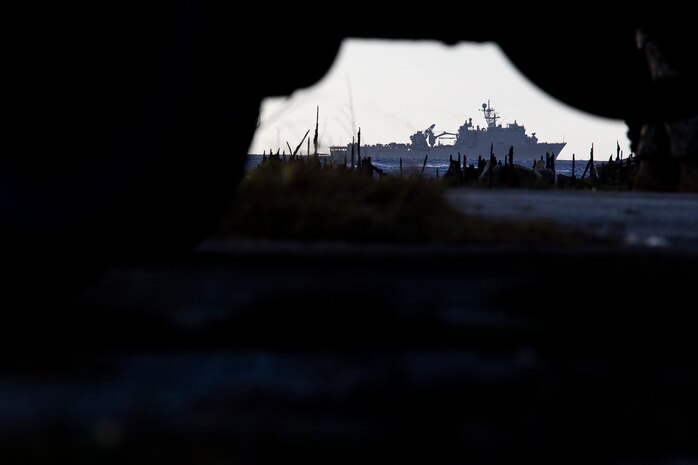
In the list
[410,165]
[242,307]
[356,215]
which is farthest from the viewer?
[410,165]

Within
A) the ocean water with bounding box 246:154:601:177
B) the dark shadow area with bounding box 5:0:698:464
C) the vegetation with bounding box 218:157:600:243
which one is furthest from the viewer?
the ocean water with bounding box 246:154:601:177

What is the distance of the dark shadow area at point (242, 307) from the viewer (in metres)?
1.46

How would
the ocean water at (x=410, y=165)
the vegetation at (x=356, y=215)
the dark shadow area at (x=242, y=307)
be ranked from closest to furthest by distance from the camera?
the dark shadow area at (x=242, y=307) < the vegetation at (x=356, y=215) < the ocean water at (x=410, y=165)

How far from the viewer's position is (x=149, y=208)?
81.5 inches

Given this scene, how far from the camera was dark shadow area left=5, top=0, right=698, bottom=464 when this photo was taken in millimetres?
1455

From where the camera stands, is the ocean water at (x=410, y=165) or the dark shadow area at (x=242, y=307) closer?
the dark shadow area at (x=242, y=307)

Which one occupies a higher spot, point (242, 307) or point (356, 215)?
point (356, 215)

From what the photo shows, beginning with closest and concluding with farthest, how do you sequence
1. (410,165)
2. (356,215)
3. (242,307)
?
1. (242,307)
2. (356,215)
3. (410,165)

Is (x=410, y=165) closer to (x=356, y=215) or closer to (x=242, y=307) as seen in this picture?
(x=356, y=215)

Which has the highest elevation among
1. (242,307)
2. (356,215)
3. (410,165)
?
(356,215)

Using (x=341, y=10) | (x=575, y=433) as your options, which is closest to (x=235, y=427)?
(x=575, y=433)

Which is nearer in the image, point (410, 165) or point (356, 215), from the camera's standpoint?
point (356, 215)

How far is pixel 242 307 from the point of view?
6.79ft

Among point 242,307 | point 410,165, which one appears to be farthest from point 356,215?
point 410,165
